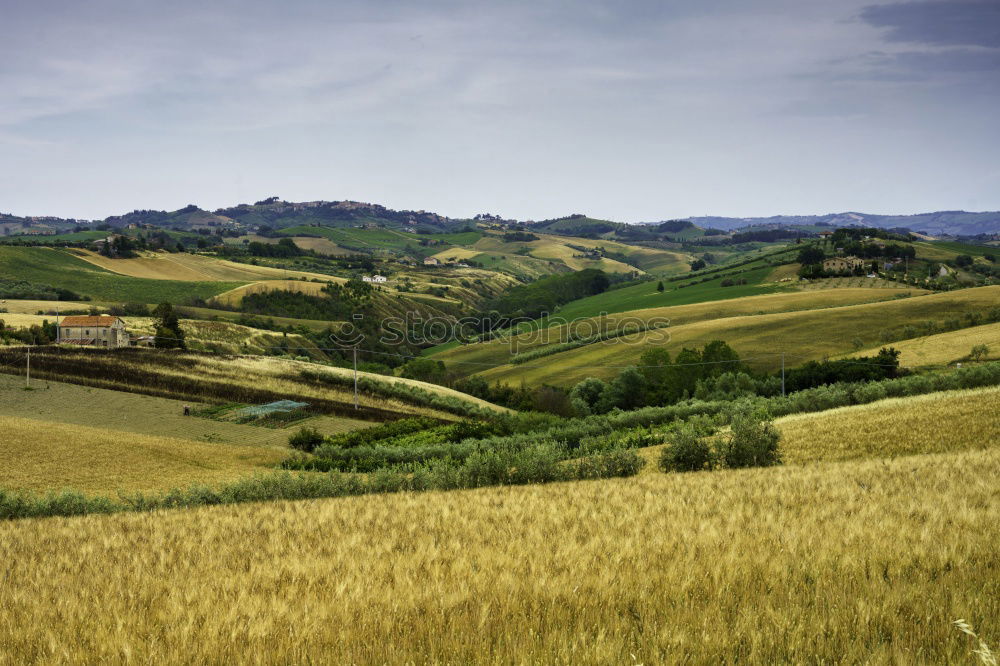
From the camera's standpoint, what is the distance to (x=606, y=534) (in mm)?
10203

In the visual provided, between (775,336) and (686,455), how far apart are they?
70.8 metres

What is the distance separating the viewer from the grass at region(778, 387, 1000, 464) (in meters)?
26.3

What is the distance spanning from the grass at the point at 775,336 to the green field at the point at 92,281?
80.5 m

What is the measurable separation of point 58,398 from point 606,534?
53.5 metres

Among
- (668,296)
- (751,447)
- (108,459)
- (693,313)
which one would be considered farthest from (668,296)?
(751,447)

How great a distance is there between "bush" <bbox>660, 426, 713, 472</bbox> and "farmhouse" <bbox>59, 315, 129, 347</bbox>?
251 ft

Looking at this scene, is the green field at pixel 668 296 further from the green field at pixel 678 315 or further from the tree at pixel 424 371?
the tree at pixel 424 371

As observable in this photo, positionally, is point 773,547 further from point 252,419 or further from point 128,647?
point 252,419

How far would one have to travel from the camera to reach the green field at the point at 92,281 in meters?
140

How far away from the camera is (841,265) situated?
5891 inches

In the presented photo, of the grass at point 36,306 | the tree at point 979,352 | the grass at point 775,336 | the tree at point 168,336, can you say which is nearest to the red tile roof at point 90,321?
the tree at point 168,336

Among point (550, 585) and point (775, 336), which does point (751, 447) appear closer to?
point (550, 585)

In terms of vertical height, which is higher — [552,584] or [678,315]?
[552,584]

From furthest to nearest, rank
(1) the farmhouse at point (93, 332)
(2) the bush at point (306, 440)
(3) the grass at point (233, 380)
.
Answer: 1. (1) the farmhouse at point (93, 332)
2. (3) the grass at point (233, 380)
3. (2) the bush at point (306, 440)
